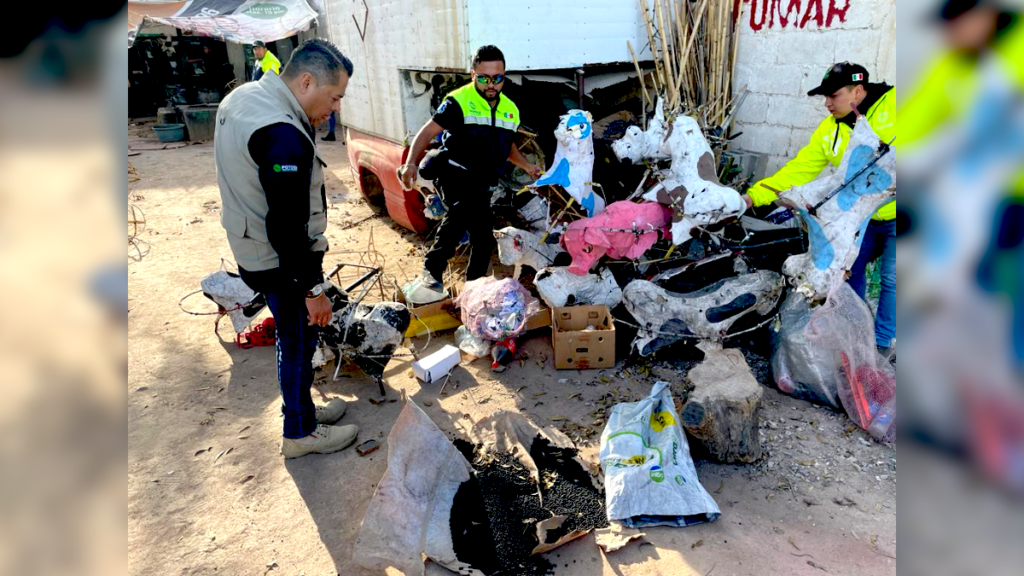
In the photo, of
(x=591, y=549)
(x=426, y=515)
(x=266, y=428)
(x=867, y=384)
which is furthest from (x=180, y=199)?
(x=867, y=384)

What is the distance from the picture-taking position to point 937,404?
562mm

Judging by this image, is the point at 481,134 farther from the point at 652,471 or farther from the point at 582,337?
the point at 652,471

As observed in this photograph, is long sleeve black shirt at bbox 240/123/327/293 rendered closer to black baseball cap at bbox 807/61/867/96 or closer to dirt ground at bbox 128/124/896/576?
dirt ground at bbox 128/124/896/576

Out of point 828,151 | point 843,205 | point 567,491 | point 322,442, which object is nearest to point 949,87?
point 567,491

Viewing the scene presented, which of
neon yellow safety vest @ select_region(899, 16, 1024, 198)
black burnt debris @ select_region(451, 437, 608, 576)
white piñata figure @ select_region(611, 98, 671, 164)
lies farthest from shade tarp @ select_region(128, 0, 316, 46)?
neon yellow safety vest @ select_region(899, 16, 1024, 198)

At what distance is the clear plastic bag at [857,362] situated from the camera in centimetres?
362

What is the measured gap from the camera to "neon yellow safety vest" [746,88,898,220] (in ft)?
12.4

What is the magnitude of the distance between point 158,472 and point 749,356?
429 cm

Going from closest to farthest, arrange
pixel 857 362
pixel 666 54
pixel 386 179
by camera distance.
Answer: pixel 857 362
pixel 666 54
pixel 386 179

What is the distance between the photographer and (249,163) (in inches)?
111

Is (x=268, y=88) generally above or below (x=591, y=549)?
above

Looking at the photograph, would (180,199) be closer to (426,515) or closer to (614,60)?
(614,60)

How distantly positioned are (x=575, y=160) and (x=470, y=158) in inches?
35.6

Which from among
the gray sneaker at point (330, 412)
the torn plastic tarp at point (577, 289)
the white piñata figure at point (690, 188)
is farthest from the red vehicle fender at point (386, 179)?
the gray sneaker at point (330, 412)
